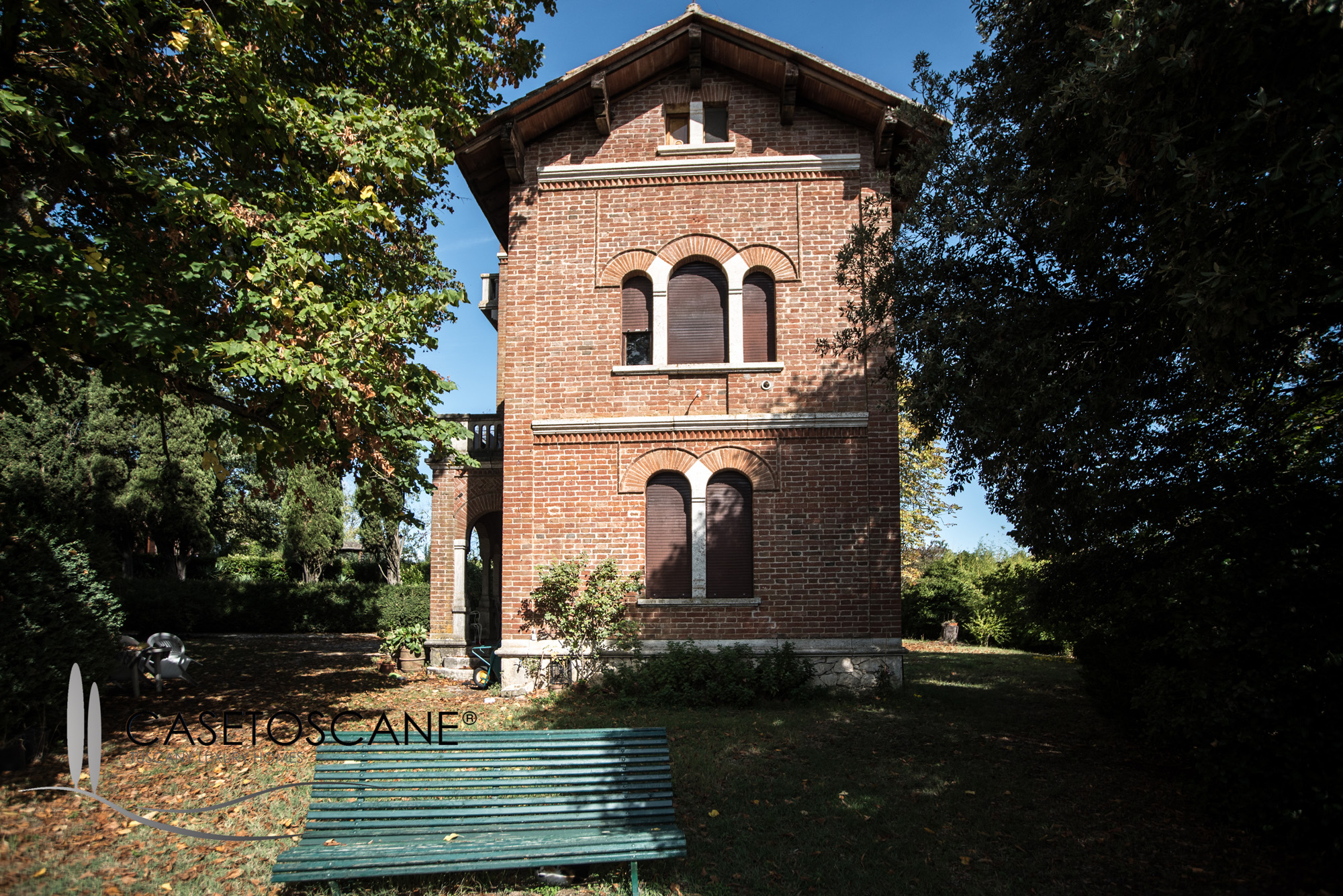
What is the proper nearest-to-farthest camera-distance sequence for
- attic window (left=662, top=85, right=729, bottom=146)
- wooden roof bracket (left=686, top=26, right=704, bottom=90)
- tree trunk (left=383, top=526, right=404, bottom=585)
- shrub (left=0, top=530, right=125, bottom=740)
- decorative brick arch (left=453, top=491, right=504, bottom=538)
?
shrub (left=0, top=530, right=125, bottom=740) → wooden roof bracket (left=686, top=26, right=704, bottom=90) → attic window (left=662, top=85, right=729, bottom=146) → decorative brick arch (left=453, top=491, right=504, bottom=538) → tree trunk (left=383, top=526, right=404, bottom=585)

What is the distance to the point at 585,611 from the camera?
1136 centimetres

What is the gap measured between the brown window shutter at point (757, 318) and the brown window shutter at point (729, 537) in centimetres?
205

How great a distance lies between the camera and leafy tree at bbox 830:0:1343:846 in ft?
15.8

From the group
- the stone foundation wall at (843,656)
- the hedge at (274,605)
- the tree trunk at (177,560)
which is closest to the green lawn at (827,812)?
the stone foundation wall at (843,656)

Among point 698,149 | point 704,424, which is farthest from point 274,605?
point 698,149

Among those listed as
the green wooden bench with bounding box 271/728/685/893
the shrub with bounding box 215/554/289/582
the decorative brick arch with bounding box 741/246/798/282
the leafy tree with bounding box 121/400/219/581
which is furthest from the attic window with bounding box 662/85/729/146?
the shrub with bounding box 215/554/289/582

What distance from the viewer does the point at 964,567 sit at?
23.1 m

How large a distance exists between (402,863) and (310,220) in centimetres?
638

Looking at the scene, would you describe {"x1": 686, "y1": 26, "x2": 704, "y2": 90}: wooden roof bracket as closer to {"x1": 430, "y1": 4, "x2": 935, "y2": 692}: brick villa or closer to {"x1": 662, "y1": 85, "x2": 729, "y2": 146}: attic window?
{"x1": 430, "y1": 4, "x2": 935, "y2": 692}: brick villa

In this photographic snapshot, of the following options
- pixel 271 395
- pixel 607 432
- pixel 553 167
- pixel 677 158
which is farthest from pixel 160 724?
pixel 677 158

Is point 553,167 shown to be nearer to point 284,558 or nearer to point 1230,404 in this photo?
point 1230,404

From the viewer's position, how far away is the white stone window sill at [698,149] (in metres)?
12.2

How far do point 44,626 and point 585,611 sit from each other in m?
6.50

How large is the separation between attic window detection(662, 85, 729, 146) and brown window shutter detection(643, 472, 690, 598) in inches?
231
